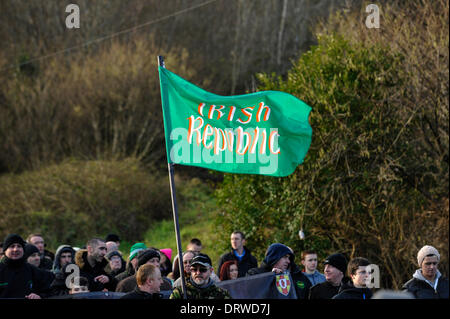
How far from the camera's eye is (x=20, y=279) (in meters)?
8.38

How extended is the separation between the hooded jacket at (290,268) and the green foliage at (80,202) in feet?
42.4

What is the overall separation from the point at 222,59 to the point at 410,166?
15.0 meters

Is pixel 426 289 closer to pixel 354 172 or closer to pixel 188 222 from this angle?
pixel 354 172

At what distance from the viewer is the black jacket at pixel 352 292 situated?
22.4 ft

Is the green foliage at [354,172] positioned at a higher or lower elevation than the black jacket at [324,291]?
higher

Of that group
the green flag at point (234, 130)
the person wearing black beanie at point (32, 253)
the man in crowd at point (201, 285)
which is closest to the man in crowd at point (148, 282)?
the man in crowd at point (201, 285)

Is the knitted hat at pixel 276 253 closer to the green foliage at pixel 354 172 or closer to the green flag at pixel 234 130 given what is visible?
the green flag at pixel 234 130

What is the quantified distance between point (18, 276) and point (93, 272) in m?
1.18

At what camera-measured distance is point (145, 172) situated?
23.0m

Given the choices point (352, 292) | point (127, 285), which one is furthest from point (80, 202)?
point (352, 292)

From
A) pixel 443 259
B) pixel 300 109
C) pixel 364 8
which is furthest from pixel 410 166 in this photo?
pixel 300 109

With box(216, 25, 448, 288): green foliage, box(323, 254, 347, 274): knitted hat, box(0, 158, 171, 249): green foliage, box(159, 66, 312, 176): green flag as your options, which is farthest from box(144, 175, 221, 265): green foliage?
box(159, 66, 312, 176): green flag

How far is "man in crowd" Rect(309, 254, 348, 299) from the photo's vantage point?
787cm
